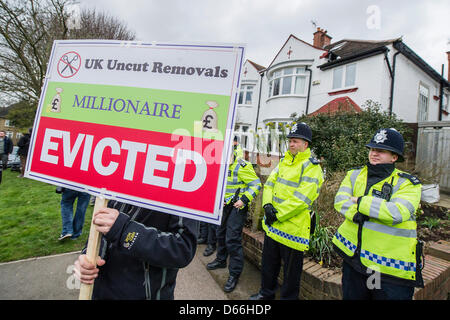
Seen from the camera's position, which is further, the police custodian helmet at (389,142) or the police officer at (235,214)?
the police officer at (235,214)

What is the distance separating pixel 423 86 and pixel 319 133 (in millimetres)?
11016

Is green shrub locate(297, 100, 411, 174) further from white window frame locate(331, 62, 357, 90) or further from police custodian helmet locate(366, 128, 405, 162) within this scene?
white window frame locate(331, 62, 357, 90)

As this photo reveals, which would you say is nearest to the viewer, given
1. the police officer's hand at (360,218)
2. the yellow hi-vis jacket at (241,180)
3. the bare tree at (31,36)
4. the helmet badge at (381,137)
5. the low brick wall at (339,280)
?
the police officer's hand at (360,218)

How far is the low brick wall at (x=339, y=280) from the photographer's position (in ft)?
7.72

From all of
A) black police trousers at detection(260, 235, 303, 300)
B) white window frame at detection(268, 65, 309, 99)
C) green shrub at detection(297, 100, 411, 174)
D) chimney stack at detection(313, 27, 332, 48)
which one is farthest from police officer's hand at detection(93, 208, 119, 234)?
chimney stack at detection(313, 27, 332, 48)

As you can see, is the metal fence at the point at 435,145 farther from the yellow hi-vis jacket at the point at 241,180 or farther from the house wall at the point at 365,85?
the yellow hi-vis jacket at the point at 241,180

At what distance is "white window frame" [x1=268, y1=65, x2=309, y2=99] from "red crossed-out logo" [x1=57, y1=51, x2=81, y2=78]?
14.3 metres

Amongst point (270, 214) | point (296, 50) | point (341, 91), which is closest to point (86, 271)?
point (270, 214)

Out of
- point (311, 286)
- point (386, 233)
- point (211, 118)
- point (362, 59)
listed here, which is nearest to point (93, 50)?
point (211, 118)

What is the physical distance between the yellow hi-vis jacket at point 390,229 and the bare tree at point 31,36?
1212 cm

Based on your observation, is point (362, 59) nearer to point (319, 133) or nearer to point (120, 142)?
point (319, 133)

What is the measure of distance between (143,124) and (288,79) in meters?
15.3

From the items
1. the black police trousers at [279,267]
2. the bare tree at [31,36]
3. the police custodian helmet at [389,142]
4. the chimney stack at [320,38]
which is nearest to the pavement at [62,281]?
the black police trousers at [279,267]

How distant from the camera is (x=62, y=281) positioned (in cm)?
280
